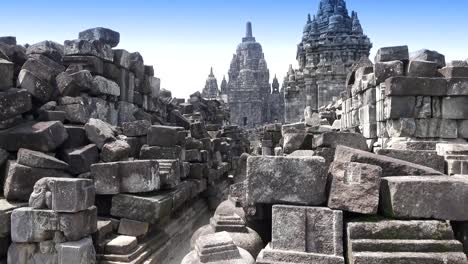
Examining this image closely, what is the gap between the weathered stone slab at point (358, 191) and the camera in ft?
10.9

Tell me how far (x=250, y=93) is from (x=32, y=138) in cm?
4463

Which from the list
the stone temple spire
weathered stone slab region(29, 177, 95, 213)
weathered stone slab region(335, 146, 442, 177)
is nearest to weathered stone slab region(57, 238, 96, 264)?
→ weathered stone slab region(29, 177, 95, 213)

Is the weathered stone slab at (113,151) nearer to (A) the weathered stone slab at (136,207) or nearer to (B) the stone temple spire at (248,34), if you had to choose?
(A) the weathered stone slab at (136,207)

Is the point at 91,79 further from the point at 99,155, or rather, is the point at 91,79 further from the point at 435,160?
the point at 435,160

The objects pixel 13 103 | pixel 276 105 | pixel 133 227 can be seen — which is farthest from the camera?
pixel 276 105

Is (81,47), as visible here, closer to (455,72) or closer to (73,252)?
(73,252)

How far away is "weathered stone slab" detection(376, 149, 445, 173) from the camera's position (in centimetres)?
441

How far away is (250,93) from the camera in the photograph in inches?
1973

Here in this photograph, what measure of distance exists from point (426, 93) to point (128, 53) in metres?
6.71

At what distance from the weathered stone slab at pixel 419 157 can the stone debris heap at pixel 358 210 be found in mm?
709

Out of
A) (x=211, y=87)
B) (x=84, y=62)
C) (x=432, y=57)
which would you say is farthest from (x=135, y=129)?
(x=211, y=87)

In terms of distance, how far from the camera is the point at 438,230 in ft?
10.6

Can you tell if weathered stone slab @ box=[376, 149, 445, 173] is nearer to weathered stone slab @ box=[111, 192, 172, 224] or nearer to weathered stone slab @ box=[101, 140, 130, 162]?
weathered stone slab @ box=[111, 192, 172, 224]

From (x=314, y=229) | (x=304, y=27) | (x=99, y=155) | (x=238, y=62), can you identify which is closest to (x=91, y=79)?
(x=99, y=155)
